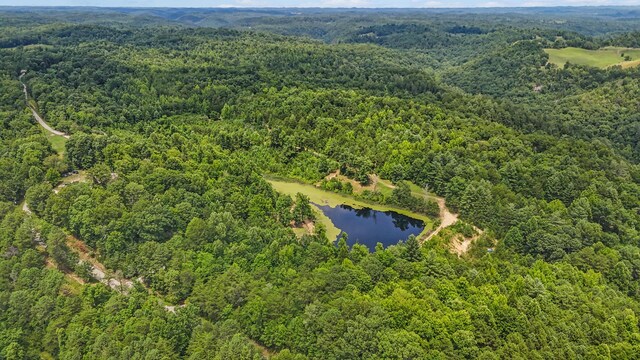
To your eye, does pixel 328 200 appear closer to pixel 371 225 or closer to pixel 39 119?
pixel 371 225

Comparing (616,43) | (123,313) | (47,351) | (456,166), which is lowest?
(47,351)

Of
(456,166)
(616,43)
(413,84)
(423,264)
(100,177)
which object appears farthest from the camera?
(616,43)

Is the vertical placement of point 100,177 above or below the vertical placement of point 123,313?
above

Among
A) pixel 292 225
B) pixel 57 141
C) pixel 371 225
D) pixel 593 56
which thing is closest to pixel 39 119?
pixel 57 141

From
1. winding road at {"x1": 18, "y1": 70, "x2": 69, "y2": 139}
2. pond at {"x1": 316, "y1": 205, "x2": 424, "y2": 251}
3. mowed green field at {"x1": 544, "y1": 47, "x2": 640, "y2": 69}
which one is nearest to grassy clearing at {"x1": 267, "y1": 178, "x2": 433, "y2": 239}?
pond at {"x1": 316, "y1": 205, "x2": 424, "y2": 251}

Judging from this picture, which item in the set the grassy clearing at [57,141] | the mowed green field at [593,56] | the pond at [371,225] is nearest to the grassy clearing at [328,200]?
the pond at [371,225]

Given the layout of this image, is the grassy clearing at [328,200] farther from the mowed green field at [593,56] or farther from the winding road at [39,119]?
the mowed green field at [593,56]

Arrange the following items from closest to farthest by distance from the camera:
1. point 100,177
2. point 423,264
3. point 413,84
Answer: point 423,264
point 100,177
point 413,84

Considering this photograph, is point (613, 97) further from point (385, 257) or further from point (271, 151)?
point (385, 257)

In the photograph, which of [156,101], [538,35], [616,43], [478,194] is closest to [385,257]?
[478,194]
